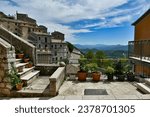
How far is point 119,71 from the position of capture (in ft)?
22.5

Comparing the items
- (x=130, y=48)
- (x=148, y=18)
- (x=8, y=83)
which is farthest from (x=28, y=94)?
(x=148, y=18)

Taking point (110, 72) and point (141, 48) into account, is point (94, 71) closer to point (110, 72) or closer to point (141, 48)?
point (110, 72)

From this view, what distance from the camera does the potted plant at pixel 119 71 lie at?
6.77m

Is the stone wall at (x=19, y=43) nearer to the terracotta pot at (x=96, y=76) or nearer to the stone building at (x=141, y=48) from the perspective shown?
the terracotta pot at (x=96, y=76)

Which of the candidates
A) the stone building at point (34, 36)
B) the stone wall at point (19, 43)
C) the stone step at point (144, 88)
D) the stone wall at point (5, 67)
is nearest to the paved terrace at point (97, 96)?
the stone step at point (144, 88)

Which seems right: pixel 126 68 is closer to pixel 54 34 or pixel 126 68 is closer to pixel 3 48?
pixel 3 48

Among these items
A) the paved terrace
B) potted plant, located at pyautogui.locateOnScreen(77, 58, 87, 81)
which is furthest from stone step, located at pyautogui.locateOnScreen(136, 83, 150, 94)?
potted plant, located at pyautogui.locateOnScreen(77, 58, 87, 81)

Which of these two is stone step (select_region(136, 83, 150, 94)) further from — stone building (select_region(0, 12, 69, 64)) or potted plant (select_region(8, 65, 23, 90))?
stone building (select_region(0, 12, 69, 64))

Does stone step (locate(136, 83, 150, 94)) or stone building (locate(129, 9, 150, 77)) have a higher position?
stone building (locate(129, 9, 150, 77))

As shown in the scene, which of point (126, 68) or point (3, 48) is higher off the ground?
point (3, 48)

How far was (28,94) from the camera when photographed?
184 inches

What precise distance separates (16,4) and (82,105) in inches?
258

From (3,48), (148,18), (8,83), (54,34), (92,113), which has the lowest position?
(92,113)

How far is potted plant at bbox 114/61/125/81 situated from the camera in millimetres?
6770
